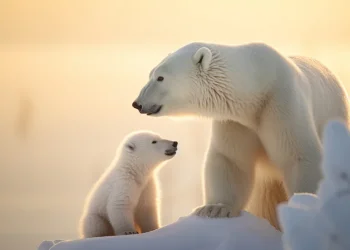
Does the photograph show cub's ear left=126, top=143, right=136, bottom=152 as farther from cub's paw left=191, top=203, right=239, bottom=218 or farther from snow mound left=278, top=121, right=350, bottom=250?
snow mound left=278, top=121, right=350, bottom=250

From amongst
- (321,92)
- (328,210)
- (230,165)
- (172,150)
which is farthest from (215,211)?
(328,210)

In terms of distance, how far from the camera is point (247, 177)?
2.15m

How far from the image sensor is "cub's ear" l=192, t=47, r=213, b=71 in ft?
6.46

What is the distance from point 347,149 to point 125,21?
1949mm

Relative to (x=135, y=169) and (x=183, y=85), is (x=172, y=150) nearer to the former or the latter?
(x=135, y=169)

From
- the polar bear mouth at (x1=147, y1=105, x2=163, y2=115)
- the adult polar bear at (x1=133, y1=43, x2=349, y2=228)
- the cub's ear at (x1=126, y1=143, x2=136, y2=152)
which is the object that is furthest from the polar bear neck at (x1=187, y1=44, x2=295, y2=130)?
the cub's ear at (x1=126, y1=143, x2=136, y2=152)

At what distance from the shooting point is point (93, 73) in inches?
117

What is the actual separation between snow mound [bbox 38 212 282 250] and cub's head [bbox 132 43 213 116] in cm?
36

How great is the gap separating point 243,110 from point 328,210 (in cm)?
84

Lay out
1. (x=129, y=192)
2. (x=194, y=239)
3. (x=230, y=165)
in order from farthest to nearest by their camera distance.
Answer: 1. (x=129, y=192)
2. (x=230, y=165)
3. (x=194, y=239)

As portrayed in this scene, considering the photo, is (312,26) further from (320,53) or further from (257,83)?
(257,83)

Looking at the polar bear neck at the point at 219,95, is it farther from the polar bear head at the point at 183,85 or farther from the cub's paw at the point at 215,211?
the cub's paw at the point at 215,211

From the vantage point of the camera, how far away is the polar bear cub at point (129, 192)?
223 centimetres

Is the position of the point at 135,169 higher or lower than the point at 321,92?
lower
